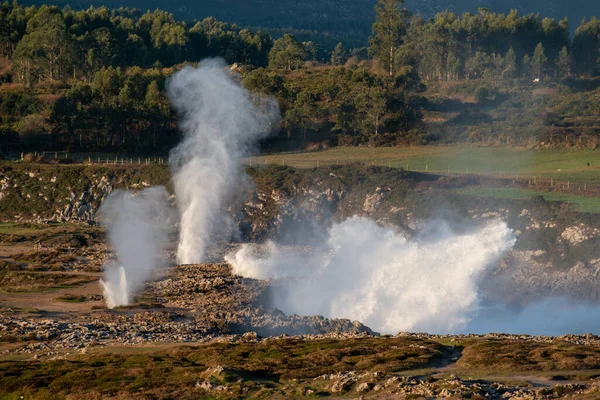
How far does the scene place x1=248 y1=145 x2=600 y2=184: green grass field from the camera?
422 feet

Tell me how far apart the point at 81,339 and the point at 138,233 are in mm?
45090

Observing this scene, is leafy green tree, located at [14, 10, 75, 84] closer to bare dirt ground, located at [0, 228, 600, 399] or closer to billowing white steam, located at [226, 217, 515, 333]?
billowing white steam, located at [226, 217, 515, 333]

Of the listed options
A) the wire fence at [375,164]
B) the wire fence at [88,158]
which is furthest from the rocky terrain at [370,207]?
the wire fence at [88,158]

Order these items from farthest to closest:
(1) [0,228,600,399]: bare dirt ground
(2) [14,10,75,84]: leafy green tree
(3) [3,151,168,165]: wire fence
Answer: (2) [14,10,75,84]: leafy green tree
(3) [3,151,168,165]: wire fence
(1) [0,228,600,399]: bare dirt ground

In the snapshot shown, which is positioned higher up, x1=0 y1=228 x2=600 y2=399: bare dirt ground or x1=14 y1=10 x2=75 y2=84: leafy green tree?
x1=14 y1=10 x2=75 y2=84: leafy green tree

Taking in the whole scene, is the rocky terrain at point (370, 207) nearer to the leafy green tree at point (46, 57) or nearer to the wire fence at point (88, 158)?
the wire fence at point (88, 158)

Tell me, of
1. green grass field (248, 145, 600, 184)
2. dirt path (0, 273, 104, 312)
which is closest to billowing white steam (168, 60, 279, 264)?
green grass field (248, 145, 600, 184)

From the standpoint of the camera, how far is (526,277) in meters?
92.5

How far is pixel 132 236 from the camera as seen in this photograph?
112188 mm

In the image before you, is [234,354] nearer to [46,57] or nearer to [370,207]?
[370,207]

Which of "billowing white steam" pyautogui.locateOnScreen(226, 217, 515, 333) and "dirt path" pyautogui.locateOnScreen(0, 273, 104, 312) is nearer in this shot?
"dirt path" pyautogui.locateOnScreen(0, 273, 104, 312)

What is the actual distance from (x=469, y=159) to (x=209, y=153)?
1646 inches

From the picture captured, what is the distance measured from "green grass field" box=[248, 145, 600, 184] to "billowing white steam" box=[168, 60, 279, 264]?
15.4 metres

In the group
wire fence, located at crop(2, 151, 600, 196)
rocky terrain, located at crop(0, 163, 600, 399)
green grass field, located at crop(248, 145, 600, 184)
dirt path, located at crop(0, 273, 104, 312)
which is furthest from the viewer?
green grass field, located at crop(248, 145, 600, 184)
